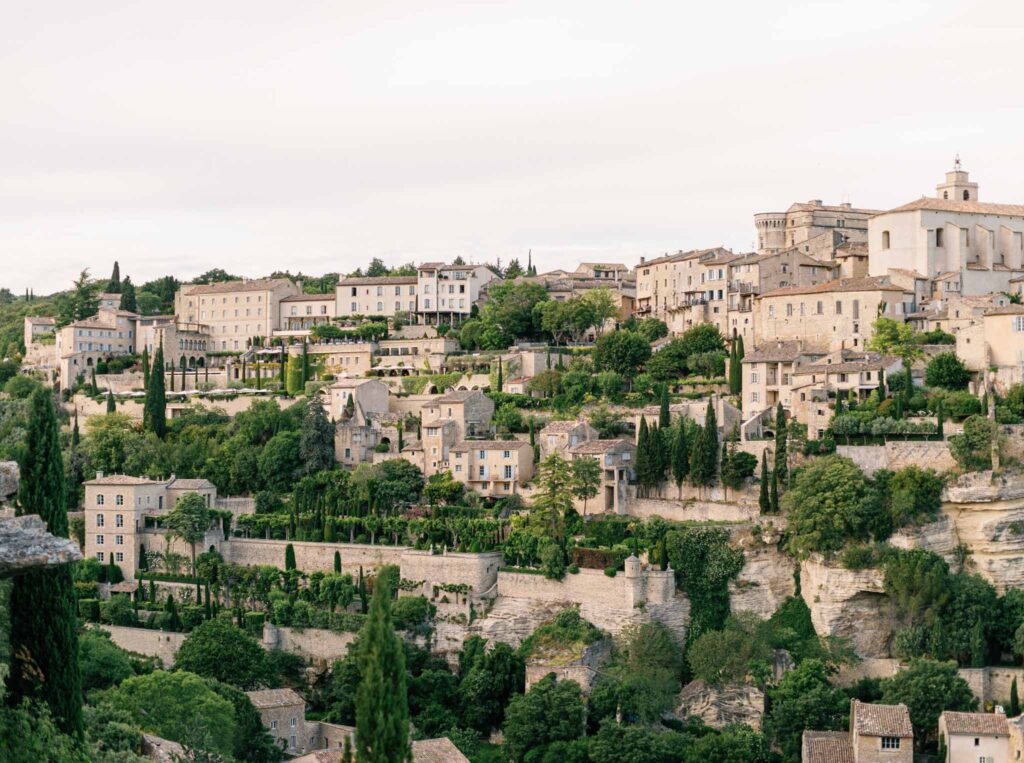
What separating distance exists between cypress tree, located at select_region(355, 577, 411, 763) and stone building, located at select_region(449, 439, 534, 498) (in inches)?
1257

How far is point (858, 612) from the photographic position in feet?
180

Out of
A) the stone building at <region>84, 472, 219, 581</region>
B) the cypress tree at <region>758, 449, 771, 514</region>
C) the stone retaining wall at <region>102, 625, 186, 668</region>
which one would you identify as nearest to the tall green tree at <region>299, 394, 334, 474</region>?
the stone building at <region>84, 472, 219, 581</region>

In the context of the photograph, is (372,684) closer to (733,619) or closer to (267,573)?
(733,619)

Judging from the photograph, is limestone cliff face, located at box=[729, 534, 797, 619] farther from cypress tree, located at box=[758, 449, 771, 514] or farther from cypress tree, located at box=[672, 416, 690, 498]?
cypress tree, located at box=[672, 416, 690, 498]

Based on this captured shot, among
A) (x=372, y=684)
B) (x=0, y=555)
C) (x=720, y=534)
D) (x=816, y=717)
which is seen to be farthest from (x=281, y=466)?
(x=0, y=555)

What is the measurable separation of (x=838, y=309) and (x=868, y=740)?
25.7m

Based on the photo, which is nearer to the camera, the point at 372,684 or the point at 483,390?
the point at 372,684

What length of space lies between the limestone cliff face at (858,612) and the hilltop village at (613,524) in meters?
0.10

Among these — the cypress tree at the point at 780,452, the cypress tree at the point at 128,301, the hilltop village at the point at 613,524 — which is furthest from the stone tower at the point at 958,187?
the cypress tree at the point at 128,301

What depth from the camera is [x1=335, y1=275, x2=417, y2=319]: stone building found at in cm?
8794

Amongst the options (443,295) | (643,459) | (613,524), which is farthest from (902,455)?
(443,295)

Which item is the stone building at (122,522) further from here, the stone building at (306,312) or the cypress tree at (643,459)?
the stone building at (306,312)

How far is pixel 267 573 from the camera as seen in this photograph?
201 ft

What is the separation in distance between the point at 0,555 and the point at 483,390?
5427 cm
